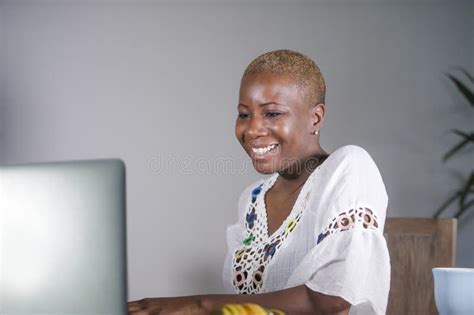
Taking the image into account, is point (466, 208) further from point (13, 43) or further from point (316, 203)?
point (13, 43)

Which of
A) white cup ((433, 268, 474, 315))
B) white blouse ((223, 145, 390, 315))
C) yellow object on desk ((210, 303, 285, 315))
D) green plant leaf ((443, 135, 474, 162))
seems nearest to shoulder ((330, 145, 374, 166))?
white blouse ((223, 145, 390, 315))

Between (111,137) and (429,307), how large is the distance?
5.64ft

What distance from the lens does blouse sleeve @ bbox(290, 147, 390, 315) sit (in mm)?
881

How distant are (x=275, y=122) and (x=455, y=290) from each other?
15.6 inches

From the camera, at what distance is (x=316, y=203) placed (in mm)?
973

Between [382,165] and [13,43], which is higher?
[13,43]

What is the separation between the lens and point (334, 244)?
900 mm

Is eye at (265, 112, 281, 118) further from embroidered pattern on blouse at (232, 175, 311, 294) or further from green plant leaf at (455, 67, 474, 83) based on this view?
green plant leaf at (455, 67, 474, 83)

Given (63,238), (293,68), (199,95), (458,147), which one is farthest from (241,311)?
(199,95)

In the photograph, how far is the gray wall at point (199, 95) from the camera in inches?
111

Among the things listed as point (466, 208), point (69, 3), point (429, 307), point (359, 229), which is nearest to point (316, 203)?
point (359, 229)

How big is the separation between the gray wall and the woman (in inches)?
65.1

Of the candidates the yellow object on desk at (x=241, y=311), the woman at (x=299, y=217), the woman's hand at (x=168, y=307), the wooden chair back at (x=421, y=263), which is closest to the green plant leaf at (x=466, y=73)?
the wooden chair back at (x=421, y=263)

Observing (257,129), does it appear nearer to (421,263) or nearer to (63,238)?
(63,238)
